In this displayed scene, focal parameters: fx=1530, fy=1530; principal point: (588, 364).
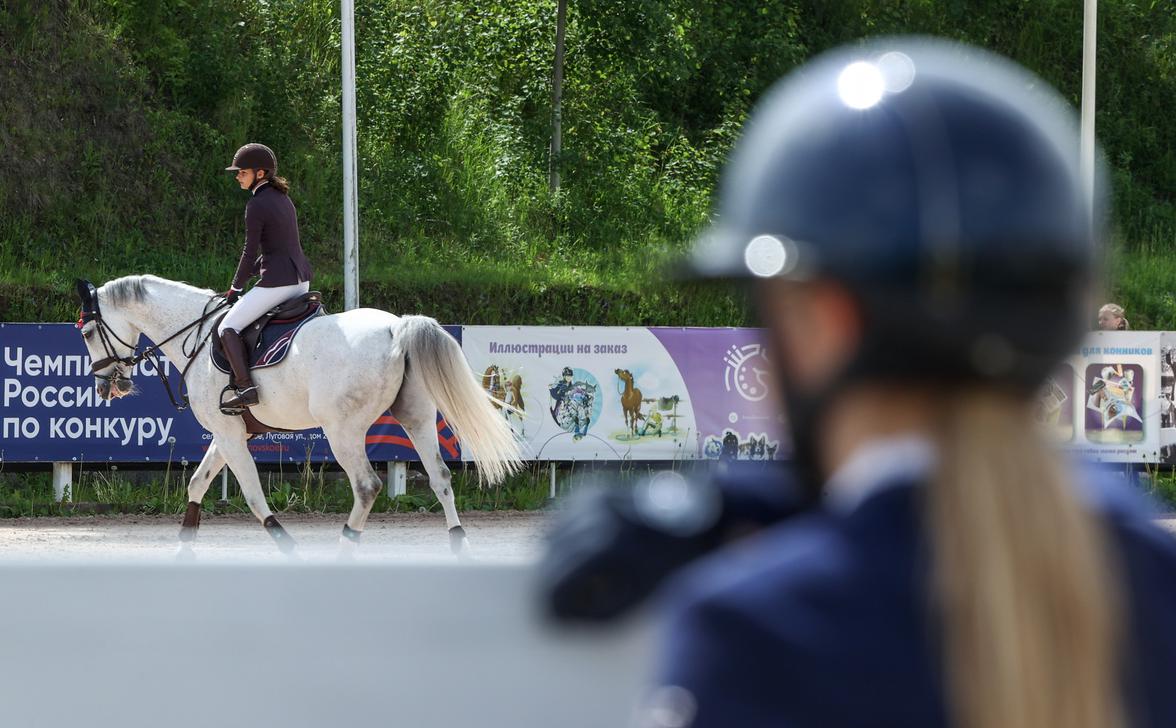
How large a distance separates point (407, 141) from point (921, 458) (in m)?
26.7

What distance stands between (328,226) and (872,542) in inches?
947

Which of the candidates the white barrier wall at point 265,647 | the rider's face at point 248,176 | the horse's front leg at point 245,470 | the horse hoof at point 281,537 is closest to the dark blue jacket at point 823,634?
the white barrier wall at point 265,647

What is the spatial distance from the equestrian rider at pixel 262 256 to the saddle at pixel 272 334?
0.21ft

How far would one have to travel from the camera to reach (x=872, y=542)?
103 centimetres

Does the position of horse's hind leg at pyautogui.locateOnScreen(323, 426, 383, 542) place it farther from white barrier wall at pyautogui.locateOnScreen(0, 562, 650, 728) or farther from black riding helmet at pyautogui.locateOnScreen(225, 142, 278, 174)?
white barrier wall at pyautogui.locateOnScreen(0, 562, 650, 728)

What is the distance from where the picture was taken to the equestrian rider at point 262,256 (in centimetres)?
1135

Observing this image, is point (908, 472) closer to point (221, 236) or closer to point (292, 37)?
point (221, 236)

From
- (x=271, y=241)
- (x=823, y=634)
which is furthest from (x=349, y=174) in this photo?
(x=823, y=634)

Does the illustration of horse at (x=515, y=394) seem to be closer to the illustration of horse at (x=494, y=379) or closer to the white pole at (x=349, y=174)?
the illustration of horse at (x=494, y=379)

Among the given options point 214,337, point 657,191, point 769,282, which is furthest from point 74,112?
point 769,282

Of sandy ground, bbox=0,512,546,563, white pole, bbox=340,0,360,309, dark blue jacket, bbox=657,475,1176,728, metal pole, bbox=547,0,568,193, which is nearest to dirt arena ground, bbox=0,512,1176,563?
sandy ground, bbox=0,512,546,563

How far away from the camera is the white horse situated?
437 inches

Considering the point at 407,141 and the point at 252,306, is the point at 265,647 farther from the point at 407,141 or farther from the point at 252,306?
the point at 407,141

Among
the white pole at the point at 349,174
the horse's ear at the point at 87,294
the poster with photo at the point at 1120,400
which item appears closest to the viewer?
the horse's ear at the point at 87,294
